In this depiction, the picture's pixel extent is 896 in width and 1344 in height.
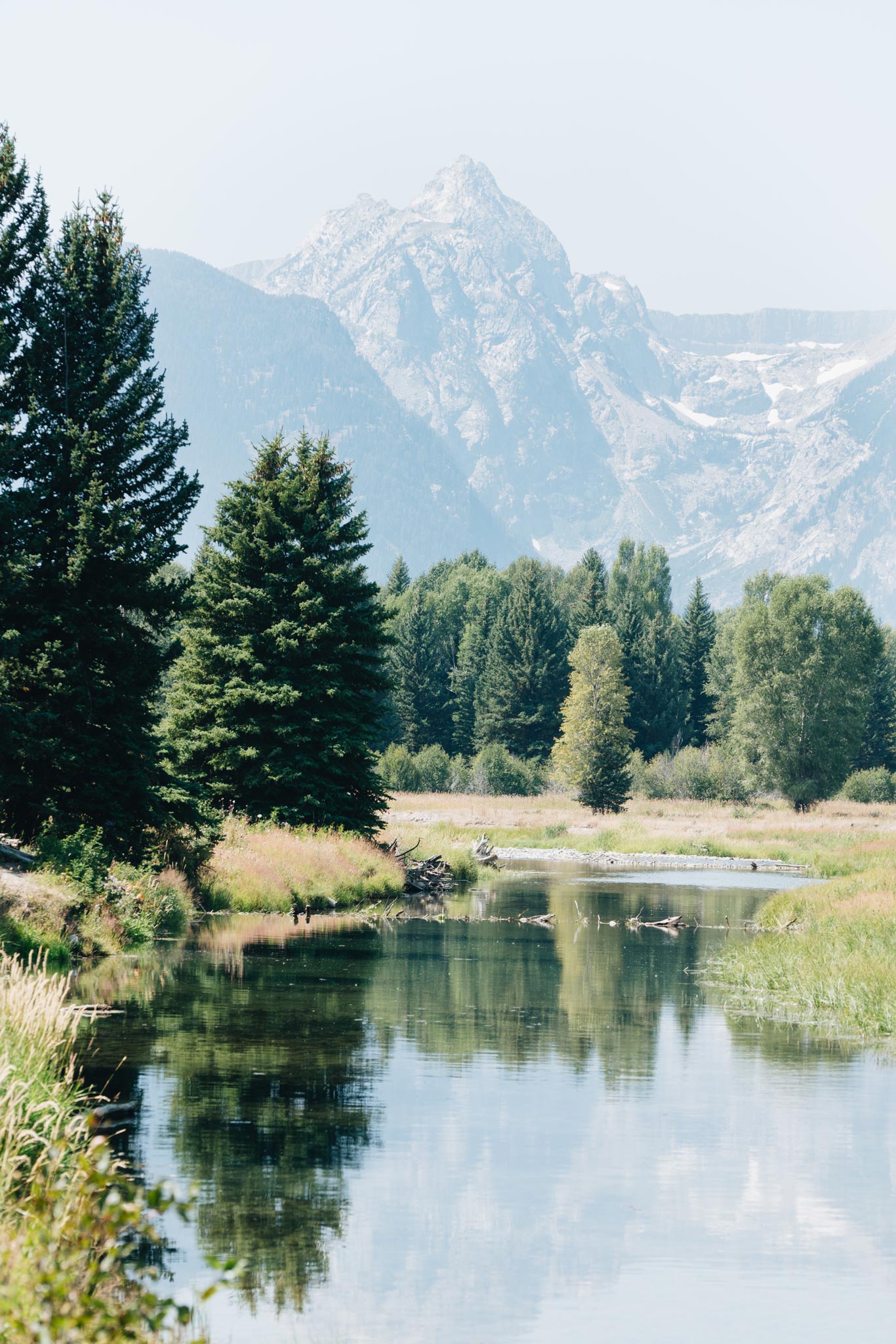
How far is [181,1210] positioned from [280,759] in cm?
3778

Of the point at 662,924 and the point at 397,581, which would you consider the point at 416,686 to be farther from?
the point at 662,924

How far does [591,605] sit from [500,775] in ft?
104

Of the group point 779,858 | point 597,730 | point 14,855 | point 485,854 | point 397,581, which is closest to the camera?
point 14,855

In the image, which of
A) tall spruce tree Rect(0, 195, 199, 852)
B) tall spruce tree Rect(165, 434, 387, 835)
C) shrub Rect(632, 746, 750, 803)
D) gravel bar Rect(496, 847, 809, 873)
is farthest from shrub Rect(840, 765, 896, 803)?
tall spruce tree Rect(0, 195, 199, 852)

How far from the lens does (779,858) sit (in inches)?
2771

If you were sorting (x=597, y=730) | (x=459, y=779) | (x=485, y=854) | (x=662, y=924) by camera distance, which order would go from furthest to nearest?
(x=459, y=779)
(x=597, y=730)
(x=485, y=854)
(x=662, y=924)

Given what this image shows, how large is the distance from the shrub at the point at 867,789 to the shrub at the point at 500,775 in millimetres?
21801

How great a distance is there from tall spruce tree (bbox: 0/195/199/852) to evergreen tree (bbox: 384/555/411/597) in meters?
119

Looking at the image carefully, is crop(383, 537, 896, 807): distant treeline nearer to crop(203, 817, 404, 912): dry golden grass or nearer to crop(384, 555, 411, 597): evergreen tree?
crop(384, 555, 411, 597): evergreen tree

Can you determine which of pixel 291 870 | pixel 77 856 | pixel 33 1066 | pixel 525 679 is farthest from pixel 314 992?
pixel 525 679

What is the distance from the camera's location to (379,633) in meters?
47.4

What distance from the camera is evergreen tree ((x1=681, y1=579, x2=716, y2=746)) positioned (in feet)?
439

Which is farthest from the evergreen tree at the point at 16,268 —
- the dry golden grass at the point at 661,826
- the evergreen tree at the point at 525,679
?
the evergreen tree at the point at 525,679

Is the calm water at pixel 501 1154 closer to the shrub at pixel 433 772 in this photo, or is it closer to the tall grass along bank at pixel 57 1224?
the tall grass along bank at pixel 57 1224
